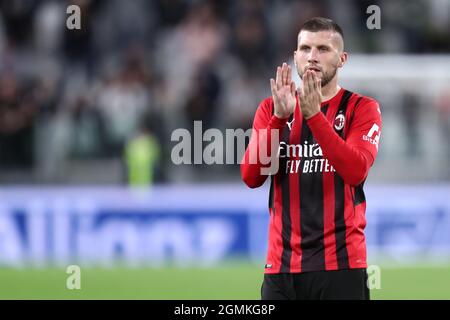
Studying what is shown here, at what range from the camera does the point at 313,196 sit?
4.82m

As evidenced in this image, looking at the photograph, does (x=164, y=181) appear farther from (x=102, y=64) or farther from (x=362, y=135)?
(x=362, y=135)

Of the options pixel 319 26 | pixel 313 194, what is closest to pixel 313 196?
pixel 313 194

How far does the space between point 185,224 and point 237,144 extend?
5.69 ft

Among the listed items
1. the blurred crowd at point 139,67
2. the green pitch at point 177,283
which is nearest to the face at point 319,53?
the green pitch at point 177,283

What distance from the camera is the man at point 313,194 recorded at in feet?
15.7

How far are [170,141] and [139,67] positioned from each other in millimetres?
1806

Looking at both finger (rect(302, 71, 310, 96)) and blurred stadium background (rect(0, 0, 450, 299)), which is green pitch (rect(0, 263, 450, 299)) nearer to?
blurred stadium background (rect(0, 0, 450, 299))

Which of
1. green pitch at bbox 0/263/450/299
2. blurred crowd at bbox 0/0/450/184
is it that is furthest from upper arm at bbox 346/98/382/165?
blurred crowd at bbox 0/0/450/184

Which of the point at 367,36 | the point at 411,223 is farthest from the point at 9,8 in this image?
the point at 411,223

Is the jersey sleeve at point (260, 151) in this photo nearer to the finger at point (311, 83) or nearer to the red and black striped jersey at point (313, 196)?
the red and black striped jersey at point (313, 196)

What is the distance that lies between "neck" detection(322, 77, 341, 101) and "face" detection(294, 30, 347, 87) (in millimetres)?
92

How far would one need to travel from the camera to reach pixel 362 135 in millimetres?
4812

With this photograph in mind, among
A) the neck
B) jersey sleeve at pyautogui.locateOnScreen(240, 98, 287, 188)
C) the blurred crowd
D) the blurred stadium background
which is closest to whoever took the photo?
jersey sleeve at pyautogui.locateOnScreen(240, 98, 287, 188)

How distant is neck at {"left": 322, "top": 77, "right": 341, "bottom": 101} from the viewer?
4.95 m
